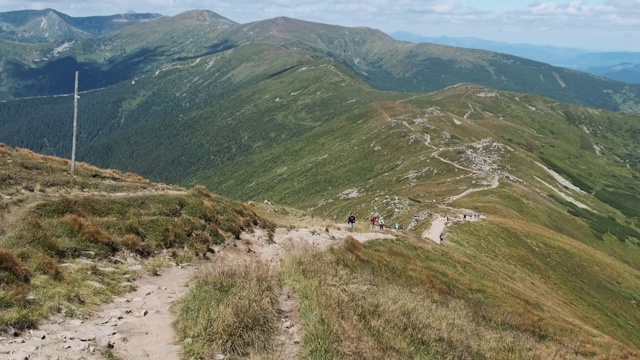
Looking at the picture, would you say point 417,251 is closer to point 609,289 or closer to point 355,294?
point 355,294

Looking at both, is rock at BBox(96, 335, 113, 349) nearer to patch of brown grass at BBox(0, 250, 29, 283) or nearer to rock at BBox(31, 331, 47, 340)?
rock at BBox(31, 331, 47, 340)

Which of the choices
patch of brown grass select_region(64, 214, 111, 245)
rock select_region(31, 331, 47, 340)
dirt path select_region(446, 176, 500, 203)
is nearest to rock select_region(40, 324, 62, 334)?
rock select_region(31, 331, 47, 340)

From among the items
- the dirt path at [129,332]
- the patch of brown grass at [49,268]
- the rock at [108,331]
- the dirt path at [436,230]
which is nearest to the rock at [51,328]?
the dirt path at [129,332]

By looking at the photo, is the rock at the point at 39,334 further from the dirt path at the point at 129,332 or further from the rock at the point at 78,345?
the rock at the point at 78,345

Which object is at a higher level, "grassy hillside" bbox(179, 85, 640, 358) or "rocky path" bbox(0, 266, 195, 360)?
"rocky path" bbox(0, 266, 195, 360)

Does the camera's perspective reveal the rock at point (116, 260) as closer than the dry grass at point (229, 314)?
No

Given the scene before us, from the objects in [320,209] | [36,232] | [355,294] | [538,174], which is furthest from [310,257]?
[538,174]

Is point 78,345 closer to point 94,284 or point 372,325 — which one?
point 94,284
